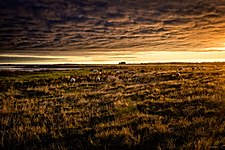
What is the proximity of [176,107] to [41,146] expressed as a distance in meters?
5.86

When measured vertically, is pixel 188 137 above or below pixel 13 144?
above

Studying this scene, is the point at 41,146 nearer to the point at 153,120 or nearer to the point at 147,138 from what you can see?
the point at 147,138

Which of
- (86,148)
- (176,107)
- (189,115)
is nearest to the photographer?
(86,148)

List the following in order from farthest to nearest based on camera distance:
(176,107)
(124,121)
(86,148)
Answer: (176,107), (124,121), (86,148)

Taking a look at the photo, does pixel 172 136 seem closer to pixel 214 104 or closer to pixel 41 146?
pixel 41 146

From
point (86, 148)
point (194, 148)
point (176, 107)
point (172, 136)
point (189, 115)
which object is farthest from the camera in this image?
point (176, 107)

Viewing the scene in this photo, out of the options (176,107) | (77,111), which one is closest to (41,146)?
(77,111)

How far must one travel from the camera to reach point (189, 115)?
25.1ft

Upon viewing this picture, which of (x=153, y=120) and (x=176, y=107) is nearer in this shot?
(x=153, y=120)

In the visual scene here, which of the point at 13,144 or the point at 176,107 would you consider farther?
the point at 176,107

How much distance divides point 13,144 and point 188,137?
441 cm

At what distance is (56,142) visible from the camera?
18.7 ft

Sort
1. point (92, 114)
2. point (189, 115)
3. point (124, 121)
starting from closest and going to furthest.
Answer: point (124, 121)
point (189, 115)
point (92, 114)

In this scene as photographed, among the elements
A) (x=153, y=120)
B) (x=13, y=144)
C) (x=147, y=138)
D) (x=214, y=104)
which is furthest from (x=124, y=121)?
(x=214, y=104)
